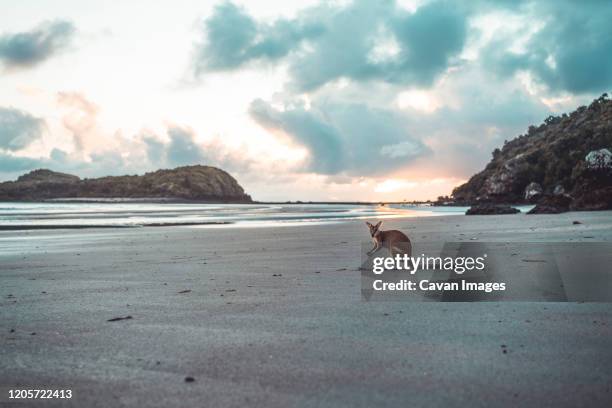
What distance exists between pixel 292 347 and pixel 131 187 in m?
153

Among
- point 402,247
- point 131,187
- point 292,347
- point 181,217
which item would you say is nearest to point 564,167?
point 181,217

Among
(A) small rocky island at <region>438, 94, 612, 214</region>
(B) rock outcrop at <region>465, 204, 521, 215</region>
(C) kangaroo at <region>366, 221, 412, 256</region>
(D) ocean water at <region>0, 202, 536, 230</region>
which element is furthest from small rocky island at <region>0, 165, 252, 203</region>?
(C) kangaroo at <region>366, 221, 412, 256</region>

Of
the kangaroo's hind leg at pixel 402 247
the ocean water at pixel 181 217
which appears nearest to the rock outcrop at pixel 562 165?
the ocean water at pixel 181 217

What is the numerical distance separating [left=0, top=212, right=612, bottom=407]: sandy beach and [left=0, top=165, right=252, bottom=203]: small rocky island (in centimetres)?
13552

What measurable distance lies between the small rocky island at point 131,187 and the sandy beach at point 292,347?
5335 inches

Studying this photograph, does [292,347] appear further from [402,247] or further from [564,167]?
[564,167]

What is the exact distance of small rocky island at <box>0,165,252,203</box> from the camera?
136587 millimetres

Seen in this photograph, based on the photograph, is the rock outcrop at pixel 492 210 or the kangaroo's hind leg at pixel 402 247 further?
the rock outcrop at pixel 492 210

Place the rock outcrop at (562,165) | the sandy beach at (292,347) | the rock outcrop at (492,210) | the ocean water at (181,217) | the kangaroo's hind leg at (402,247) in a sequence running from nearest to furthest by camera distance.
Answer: the sandy beach at (292,347) → the kangaroo's hind leg at (402,247) → the ocean water at (181,217) → the rock outcrop at (492,210) → the rock outcrop at (562,165)

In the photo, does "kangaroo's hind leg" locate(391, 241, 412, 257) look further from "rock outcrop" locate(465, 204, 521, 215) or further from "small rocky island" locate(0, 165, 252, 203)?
"small rocky island" locate(0, 165, 252, 203)

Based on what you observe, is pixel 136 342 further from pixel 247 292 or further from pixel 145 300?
pixel 247 292

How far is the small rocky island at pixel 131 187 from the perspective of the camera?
13659 centimetres

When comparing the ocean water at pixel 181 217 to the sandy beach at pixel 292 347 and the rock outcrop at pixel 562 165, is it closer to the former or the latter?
the rock outcrop at pixel 562 165

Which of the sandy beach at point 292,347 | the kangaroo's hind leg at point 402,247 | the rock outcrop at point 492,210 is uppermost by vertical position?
the rock outcrop at point 492,210
